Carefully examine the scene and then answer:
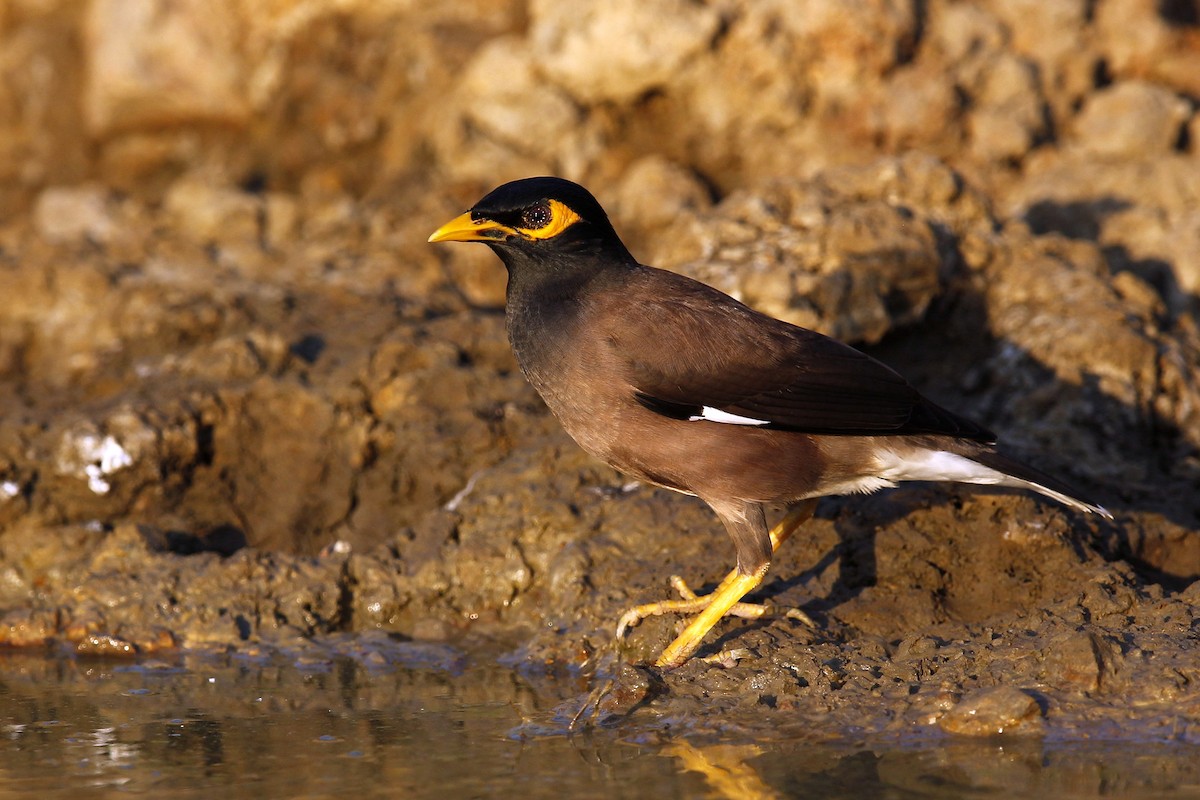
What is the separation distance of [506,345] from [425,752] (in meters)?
3.43

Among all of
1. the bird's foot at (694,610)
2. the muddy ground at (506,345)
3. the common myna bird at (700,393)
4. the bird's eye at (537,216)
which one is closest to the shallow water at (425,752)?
the muddy ground at (506,345)

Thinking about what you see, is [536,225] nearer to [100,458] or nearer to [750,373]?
[750,373]

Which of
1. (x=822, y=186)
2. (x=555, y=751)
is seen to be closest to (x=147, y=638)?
(x=555, y=751)

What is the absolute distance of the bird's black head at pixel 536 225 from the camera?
229 inches

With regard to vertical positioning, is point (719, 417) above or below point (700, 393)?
below

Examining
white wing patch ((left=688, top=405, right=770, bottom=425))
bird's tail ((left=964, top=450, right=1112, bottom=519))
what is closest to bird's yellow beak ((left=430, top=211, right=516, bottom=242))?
white wing patch ((left=688, top=405, right=770, bottom=425))

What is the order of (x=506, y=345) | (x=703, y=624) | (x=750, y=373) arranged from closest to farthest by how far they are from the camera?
1. (x=703, y=624)
2. (x=750, y=373)
3. (x=506, y=345)

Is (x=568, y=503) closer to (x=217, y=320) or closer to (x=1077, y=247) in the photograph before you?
(x=217, y=320)

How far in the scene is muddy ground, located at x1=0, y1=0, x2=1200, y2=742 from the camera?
590 cm

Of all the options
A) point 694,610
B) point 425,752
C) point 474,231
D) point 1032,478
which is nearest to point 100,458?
point 474,231

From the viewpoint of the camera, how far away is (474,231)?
582cm

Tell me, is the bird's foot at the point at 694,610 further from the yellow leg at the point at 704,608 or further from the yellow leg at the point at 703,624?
the yellow leg at the point at 703,624

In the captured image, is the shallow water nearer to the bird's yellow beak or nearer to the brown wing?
the brown wing

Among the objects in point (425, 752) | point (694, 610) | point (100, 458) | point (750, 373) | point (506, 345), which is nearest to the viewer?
point (425, 752)
